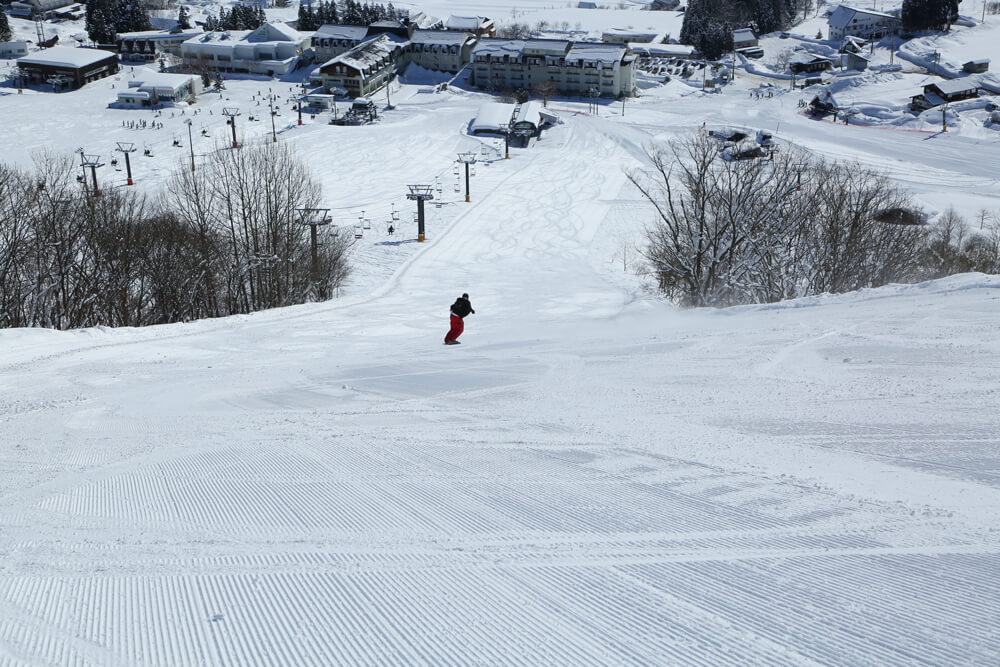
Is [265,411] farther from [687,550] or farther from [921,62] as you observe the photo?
[921,62]

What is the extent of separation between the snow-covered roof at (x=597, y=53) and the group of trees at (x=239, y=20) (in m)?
44.8

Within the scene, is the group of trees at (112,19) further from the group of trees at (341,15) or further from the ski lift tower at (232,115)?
the ski lift tower at (232,115)

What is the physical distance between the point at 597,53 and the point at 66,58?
1892 inches

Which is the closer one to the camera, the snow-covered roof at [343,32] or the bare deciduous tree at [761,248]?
the bare deciduous tree at [761,248]

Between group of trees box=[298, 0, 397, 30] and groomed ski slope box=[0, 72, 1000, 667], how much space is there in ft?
299

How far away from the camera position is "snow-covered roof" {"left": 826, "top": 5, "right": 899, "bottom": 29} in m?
86.0

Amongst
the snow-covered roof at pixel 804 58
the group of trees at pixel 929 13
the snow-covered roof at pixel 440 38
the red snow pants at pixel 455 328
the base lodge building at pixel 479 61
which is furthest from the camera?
the group of trees at pixel 929 13

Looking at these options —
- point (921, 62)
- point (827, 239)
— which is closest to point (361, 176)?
point (827, 239)

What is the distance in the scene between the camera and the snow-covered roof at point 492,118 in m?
52.6

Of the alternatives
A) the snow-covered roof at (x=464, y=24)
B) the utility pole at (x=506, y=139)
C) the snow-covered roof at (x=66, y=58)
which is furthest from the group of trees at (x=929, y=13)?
the snow-covered roof at (x=66, y=58)

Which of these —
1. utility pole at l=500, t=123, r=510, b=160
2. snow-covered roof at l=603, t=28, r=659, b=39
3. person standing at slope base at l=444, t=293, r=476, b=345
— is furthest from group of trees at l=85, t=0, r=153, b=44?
person standing at slope base at l=444, t=293, r=476, b=345

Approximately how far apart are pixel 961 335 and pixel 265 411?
919cm

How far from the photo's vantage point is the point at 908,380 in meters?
9.02

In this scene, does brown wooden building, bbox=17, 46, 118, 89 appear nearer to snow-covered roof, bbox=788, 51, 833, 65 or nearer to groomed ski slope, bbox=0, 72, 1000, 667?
snow-covered roof, bbox=788, 51, 833, 65
